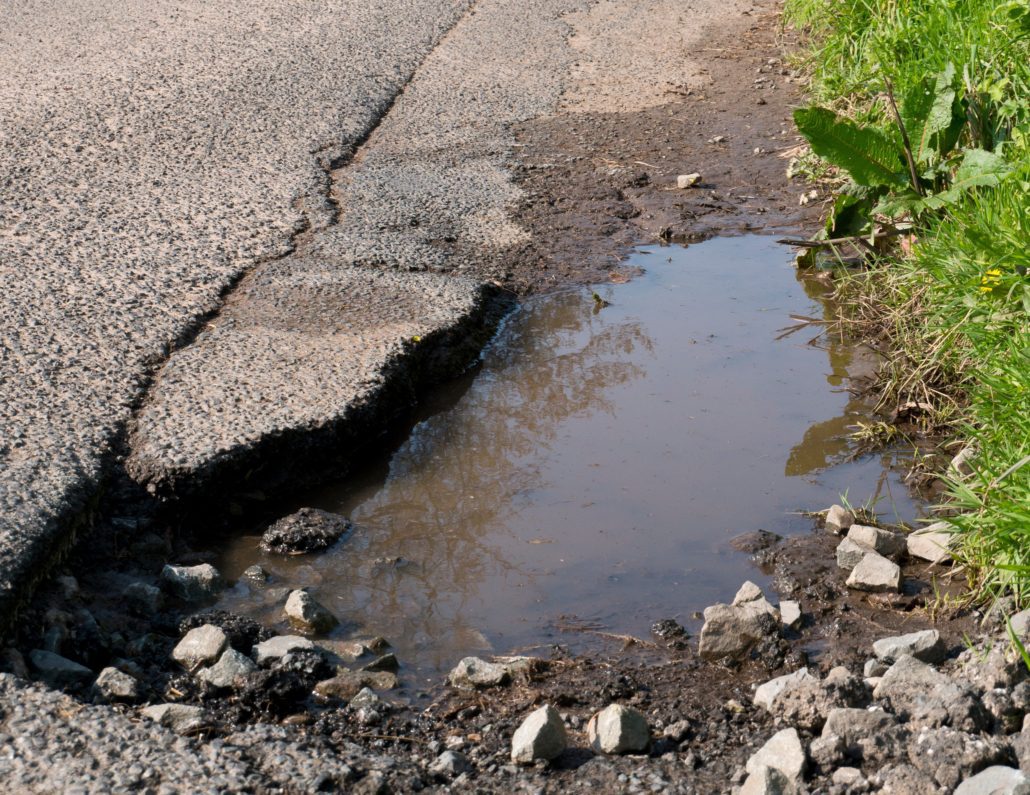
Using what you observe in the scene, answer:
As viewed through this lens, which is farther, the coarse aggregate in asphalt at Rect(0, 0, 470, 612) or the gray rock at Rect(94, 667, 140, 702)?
the coarse aggregate in asphalt at Rect(0, 0, 470, 612)

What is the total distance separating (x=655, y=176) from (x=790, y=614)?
3178 mm

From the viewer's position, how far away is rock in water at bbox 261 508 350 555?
2.94 meters

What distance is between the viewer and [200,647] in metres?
2.44

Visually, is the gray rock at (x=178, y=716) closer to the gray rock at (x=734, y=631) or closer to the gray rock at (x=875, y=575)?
the gray rock at (x=734, y=631)

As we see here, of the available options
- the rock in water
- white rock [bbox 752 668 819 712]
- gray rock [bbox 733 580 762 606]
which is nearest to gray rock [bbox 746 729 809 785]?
white rock [bbox 752 668 819 712]

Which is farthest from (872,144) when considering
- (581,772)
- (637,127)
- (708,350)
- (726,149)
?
(581,772)

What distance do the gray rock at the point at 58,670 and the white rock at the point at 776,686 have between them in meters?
1.34

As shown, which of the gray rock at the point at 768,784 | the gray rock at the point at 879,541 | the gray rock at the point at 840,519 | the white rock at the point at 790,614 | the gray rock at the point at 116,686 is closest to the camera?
the gray rock at the point at 768,784

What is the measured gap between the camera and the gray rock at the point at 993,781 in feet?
6.05

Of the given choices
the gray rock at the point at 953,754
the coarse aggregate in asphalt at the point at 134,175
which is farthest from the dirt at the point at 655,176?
the gray rock at the point at 953,754

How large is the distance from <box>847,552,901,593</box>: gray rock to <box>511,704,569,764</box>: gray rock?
979 mm

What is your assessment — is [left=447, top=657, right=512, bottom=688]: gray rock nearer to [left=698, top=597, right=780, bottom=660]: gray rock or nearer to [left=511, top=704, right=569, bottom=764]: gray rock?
[left=511, top=704, right=569, bottom=764]: gray rock

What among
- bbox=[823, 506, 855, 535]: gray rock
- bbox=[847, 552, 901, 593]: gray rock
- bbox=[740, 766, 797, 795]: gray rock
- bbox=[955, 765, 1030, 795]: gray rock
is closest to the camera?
bbox=[955, 765, 1030, 795]: gray rock

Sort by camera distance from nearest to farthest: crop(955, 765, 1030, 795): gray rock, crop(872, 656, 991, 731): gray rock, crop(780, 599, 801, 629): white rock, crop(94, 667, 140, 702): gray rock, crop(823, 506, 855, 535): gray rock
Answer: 1. crop(955, 765, 1030, 795): gray rock
2. crop(872, 656, 991, 731): gray rock
3. crop(94, 667, 140, 702): gray rock
4. crop(780, 599, 801, 629): white rock
5. crop(823, 506, 855, 535): gray rock
